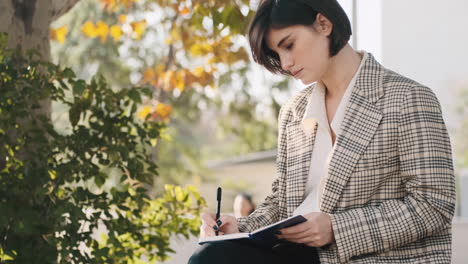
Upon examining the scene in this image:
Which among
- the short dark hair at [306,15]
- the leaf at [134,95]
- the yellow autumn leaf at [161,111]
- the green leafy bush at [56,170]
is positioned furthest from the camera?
the yellow autumn leaf at [161,111]

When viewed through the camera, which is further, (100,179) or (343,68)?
(100,179)

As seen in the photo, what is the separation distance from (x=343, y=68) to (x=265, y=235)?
514 mm

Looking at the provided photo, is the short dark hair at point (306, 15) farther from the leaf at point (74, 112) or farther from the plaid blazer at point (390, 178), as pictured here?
the leaf at point (74, 112)

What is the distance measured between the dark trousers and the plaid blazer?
0.28ft

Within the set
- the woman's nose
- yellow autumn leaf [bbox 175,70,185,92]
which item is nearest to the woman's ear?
the woman's nose

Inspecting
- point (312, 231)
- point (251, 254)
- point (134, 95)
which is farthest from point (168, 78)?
point (312, 231)

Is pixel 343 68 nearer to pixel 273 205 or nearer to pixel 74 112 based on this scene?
pixel 273 205

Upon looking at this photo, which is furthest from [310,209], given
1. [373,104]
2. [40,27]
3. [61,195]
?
[40,27]

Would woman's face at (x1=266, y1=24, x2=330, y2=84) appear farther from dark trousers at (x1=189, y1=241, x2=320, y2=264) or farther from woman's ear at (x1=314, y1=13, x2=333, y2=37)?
A: dark trousers at (x1=189, y1=241, x2=320, y2=264)

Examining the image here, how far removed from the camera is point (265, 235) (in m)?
1.53

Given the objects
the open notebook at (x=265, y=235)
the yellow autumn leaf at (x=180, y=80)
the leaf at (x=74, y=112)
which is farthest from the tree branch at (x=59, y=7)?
the yellow autumn leaf at (x=180, y=80)

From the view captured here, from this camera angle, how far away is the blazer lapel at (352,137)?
1614 millimetres

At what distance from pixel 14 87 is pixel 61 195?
0.42 m

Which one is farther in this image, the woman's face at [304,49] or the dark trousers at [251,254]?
the woman's face at [304,49]
